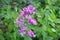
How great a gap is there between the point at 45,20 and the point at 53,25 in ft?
0.36

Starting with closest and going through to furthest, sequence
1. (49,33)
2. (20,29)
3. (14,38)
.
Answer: (20,29) → (14,38) → (49,33)

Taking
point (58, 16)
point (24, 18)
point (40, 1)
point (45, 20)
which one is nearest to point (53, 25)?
point (45, 20)

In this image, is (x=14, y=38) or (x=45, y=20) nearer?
(x=14, y=38)

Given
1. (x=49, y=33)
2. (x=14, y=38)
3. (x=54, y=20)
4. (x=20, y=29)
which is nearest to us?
Answer: (x=20, y=29)

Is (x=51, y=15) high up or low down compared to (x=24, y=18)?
down


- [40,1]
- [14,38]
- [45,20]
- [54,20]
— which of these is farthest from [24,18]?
[40,1]

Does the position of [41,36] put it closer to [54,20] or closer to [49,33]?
[49,33]

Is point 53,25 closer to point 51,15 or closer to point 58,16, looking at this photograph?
point 51,15

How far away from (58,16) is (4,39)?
0.86 m

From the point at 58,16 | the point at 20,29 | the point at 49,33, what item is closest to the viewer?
the point at 20,29

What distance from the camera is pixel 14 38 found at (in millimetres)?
2033

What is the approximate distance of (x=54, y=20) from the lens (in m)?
2.41

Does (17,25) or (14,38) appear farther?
(14,38)

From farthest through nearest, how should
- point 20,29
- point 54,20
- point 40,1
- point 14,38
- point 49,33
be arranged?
point 40,1 < point 54,20 < point 49,33 < point 14,38 < point 20,29
